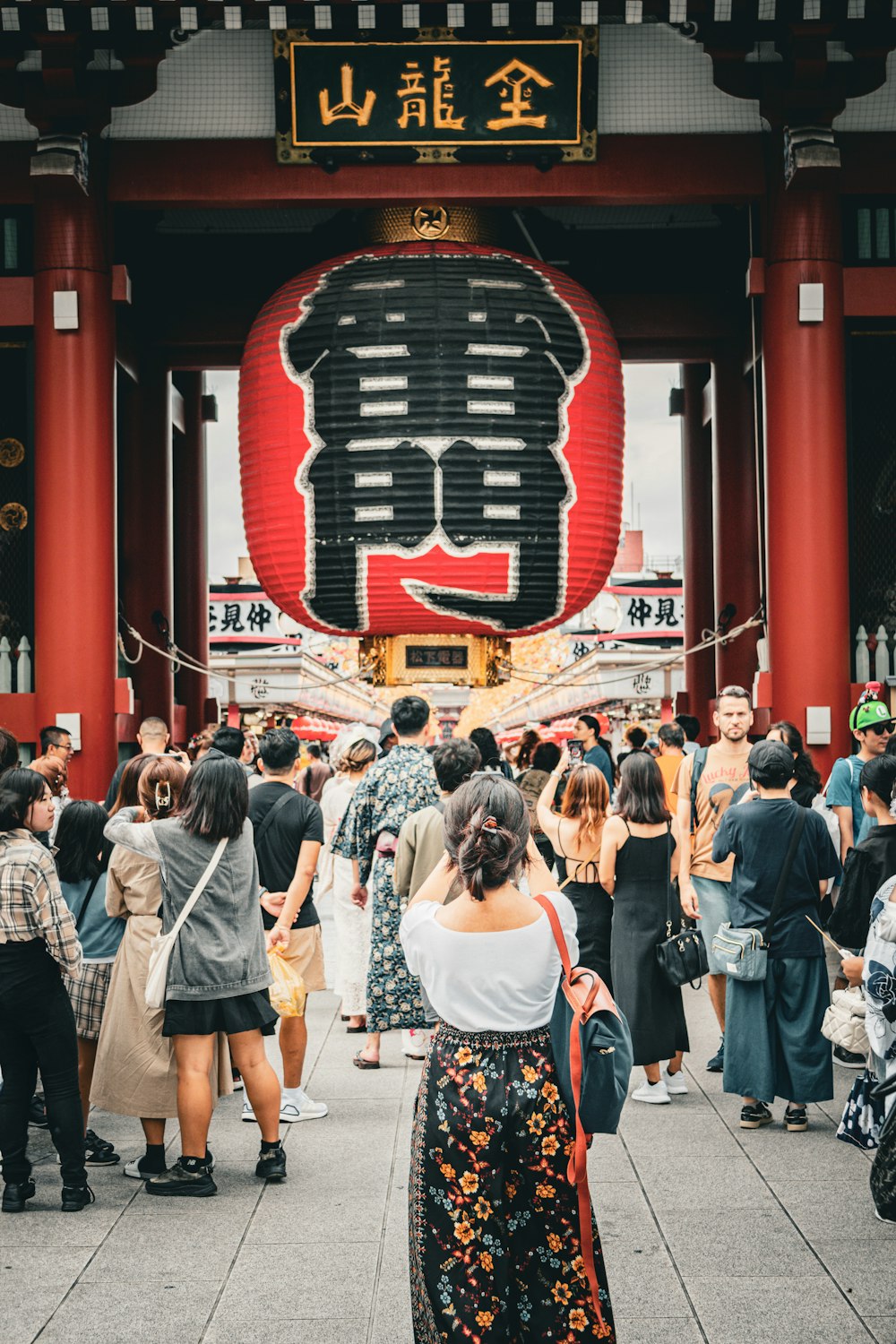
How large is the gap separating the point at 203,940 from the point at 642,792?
7.60 ft

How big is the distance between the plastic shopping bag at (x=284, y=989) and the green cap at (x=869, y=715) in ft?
10.2

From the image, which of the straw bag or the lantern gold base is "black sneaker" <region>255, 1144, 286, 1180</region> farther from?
the lantern gold base

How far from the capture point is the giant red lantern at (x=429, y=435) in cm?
1038

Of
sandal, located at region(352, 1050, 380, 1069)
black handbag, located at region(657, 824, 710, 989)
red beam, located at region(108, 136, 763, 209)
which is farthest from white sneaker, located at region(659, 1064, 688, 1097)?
red beam, located at region(108, 136, 763, 209)

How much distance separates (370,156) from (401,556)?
2.84 meters

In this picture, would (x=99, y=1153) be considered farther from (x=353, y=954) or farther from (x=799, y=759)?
(x=799, y=759)

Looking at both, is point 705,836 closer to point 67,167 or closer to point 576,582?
point 576,582

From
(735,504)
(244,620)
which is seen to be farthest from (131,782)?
(244,620)

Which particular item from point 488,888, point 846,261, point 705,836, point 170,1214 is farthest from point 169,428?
point 488,888

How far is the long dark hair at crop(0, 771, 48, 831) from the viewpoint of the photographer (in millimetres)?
5227

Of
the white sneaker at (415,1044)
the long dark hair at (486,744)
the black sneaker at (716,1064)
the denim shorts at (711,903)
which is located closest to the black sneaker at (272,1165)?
the white sneaker at (415,1044)

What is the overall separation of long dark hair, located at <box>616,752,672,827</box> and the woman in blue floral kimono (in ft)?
3.23

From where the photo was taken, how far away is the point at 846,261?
38.6 feet

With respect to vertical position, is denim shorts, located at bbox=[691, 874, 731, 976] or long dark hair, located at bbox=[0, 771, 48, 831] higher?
long dark hair, located at bbox=[0, 771, 48, 831]
